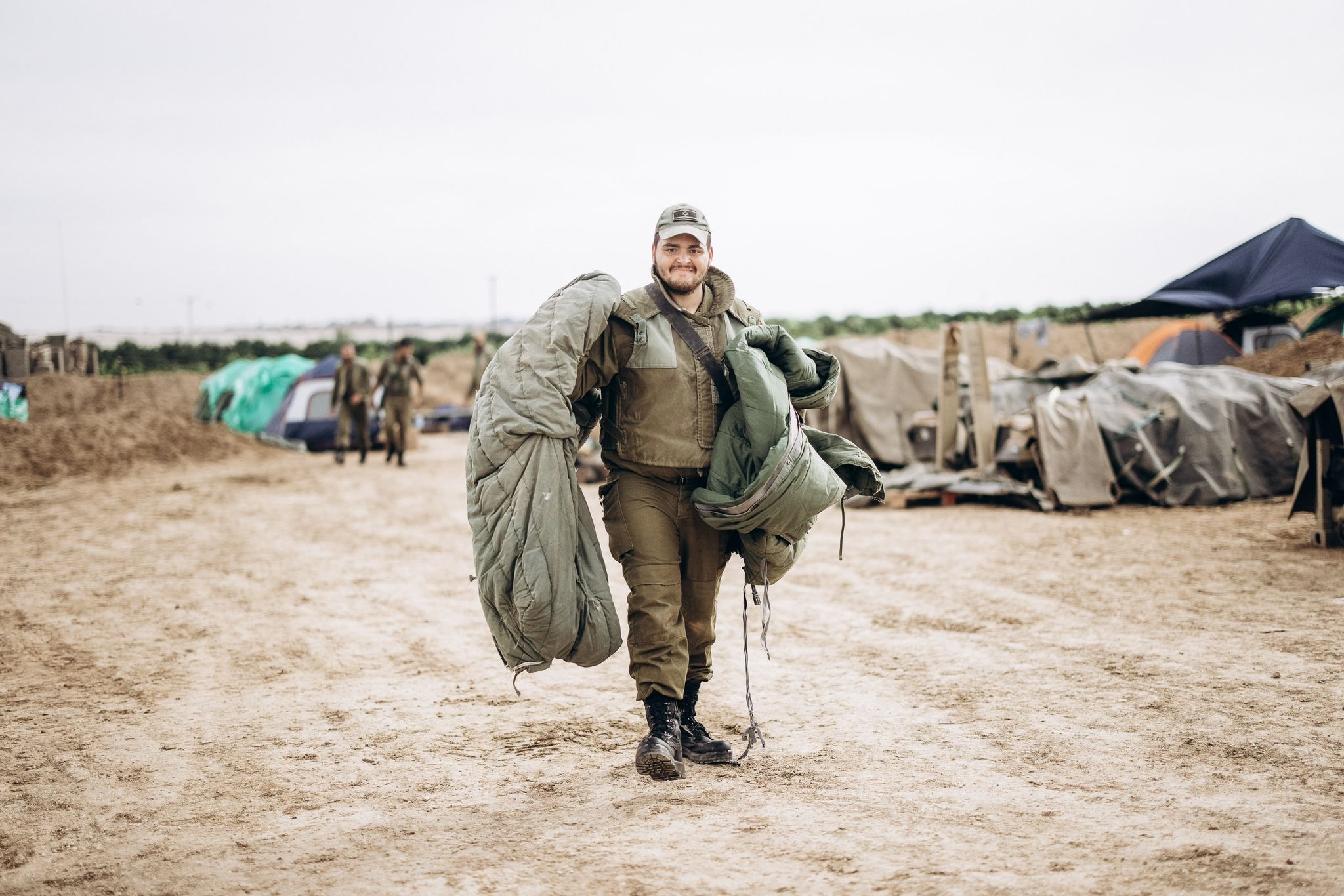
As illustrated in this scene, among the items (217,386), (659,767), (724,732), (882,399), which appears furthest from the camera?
(217,386)

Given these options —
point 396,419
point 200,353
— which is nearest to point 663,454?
point 396,419

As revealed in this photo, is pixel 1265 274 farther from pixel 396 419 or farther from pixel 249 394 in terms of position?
pixel 249 394

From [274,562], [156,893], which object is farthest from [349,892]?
[274,562]

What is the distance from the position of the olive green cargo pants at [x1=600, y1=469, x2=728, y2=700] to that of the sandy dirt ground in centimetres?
42

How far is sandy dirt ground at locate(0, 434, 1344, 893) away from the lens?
10.1ft

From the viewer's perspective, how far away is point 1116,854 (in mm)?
3025

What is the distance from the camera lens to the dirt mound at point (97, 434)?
16.9 meters

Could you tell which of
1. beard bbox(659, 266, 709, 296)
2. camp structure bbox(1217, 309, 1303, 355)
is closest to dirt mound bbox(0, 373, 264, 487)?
beard bbox(659, 266, 709, 296)

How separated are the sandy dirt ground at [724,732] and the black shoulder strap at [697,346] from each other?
4.68ft

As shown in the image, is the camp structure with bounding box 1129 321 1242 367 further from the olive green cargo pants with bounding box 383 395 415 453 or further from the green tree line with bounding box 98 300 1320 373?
the olive green cargo pants with bounding box 383 395 415 453

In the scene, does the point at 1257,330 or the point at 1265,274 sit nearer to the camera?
the point at 1265,274

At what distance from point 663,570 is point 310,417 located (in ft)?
61.0

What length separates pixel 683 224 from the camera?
4.02 metres

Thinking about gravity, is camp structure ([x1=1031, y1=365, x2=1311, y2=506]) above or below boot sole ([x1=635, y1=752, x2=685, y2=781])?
above
